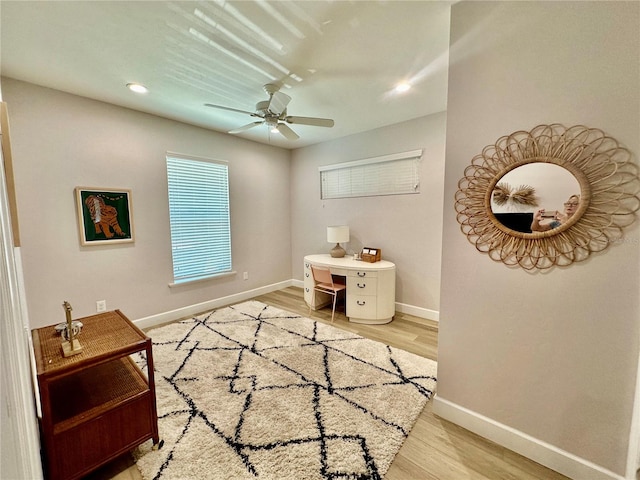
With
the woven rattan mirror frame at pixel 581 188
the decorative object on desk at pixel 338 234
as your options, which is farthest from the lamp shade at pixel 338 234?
the woven rattan mirror frame at pixel 581 188

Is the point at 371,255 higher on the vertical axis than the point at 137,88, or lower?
lower

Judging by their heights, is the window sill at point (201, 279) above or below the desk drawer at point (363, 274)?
below

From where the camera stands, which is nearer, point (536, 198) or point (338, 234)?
point (536, 198)

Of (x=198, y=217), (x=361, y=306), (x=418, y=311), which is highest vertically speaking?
(x=198, y=217)

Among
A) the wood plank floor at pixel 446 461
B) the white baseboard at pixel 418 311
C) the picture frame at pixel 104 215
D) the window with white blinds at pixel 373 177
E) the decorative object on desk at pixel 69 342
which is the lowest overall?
the wood plank floor at pixel 446 461

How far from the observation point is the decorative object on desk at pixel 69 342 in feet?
4.20

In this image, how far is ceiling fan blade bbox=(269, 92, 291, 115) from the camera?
2.21m

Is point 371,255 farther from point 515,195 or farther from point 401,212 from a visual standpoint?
point 515,195

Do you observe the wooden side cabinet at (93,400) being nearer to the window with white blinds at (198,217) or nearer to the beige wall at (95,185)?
the beige wall at (95,185)

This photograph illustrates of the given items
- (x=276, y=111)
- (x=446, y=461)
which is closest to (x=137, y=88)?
(x=276, y=111)

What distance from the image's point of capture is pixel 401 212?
11.6ft

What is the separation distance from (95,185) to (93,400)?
7.53 feet

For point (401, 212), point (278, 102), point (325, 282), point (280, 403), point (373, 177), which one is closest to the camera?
point (280, 403)

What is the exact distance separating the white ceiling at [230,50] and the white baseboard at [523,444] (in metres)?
2.52
